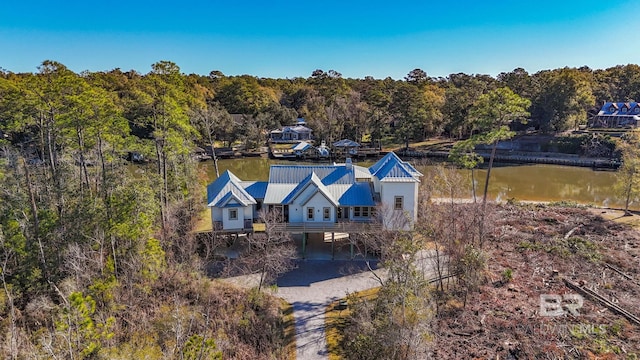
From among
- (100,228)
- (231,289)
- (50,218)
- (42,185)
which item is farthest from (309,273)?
(42,185)

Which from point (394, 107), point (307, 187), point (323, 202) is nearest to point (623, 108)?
point (394, 107)

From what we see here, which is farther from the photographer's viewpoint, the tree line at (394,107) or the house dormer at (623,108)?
the house dormer at (623,108)

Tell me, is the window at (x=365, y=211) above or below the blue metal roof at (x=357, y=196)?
below

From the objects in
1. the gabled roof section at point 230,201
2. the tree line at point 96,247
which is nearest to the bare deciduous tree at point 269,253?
the tree line at point 96,247

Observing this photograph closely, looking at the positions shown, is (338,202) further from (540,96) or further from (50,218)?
(540,96)

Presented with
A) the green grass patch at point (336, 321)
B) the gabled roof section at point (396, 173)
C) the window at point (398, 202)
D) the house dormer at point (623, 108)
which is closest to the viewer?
the green grass patch at point (336, 321)

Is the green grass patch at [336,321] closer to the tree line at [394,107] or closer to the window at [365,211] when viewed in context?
the window at [365,211]
